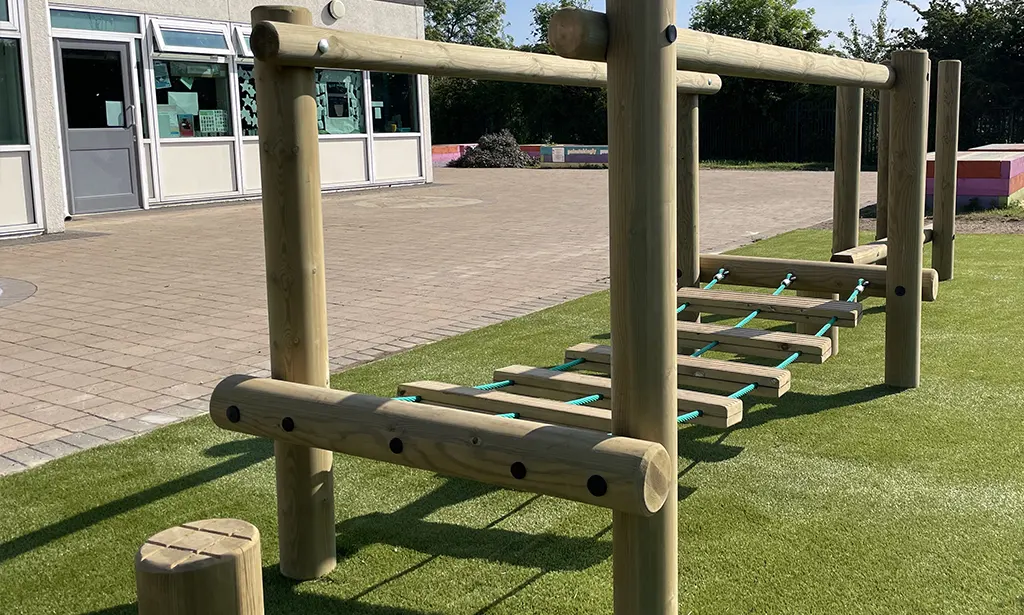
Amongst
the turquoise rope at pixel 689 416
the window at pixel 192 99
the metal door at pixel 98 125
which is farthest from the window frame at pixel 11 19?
the turquoise rope at pixel 689 416

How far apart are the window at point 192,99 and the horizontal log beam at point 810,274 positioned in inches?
495

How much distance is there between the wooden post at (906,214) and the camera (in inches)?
207

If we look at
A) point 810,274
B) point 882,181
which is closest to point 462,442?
point 810,274

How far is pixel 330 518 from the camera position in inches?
133

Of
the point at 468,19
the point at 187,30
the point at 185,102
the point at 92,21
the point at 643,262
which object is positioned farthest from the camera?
the point at 468,19

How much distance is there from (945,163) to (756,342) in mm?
4438

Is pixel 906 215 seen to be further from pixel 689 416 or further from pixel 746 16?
pixel 746 16

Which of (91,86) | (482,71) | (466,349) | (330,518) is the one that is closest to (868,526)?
(330,518)

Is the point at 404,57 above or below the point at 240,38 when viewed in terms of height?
below

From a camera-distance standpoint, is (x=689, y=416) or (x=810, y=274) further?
(x=810, y=274)

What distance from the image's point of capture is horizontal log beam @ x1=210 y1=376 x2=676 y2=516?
8.25 feet

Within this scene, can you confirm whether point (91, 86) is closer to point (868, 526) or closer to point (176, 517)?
point (176, 517)

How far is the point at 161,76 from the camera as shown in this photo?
16406mm

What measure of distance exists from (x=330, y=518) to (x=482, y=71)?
5.45 ft
